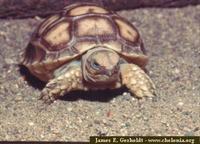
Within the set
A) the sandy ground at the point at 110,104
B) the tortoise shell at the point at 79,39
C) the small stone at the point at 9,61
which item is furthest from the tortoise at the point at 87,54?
the small stone at the point at 9,61

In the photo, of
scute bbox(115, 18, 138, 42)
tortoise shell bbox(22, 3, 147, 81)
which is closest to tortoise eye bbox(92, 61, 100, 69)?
tortoise shell bbox(22, 3, 147, 81)

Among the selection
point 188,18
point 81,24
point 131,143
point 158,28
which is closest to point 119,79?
point 81,24

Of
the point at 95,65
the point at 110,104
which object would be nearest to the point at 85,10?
the point at 95,65

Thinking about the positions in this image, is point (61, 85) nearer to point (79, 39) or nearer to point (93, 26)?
point (79, 39)

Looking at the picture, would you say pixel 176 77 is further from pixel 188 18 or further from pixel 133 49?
pixel 188 18

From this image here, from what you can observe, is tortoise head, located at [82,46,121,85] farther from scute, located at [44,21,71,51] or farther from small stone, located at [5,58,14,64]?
small stone, located at [5,58,14,64]

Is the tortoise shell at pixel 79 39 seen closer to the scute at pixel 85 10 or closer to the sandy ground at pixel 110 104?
the scute at pixel 85 10
